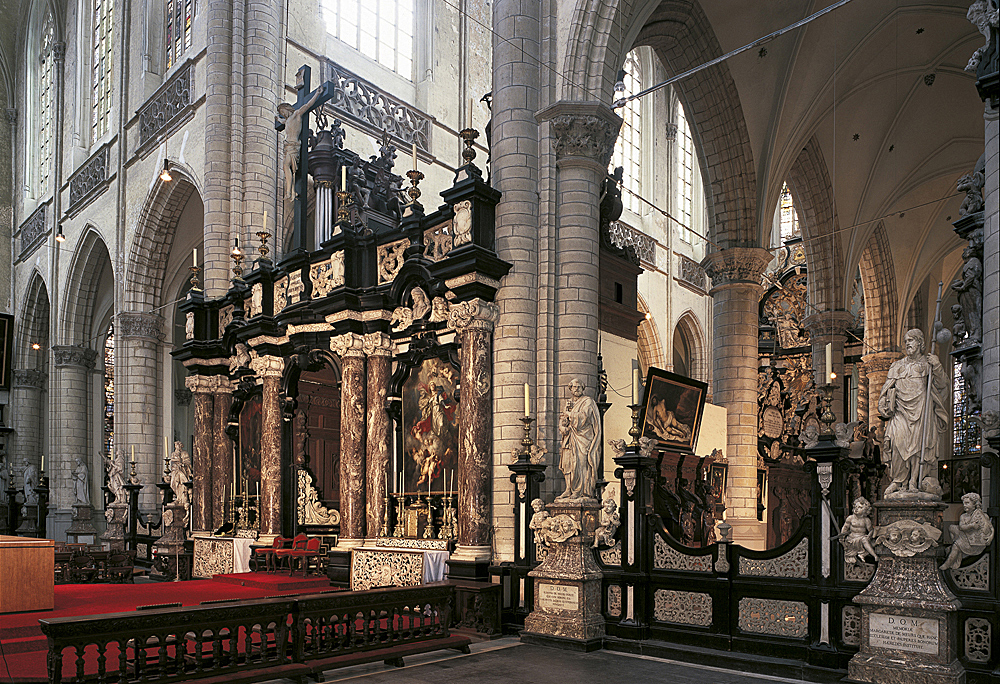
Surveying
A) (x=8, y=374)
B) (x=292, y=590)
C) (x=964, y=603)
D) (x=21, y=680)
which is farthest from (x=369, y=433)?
(x=8, y=374)

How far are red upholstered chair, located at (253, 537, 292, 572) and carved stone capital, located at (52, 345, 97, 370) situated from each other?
1585 cm

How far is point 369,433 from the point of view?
38.4 ft

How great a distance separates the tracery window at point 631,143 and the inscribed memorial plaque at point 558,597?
18557 mm

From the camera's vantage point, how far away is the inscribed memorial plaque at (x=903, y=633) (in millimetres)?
6531

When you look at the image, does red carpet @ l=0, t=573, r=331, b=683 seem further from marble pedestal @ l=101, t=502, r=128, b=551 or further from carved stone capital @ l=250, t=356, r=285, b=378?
marble pedestal @ l=101, t=502, r=128, b=551

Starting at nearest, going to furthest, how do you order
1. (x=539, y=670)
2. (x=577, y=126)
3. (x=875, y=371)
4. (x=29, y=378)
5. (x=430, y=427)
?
1. (x=539, y=670)
2. (x=577, y=126)
3. (x=430, y=427)
4. (x=875, y=371)
5. (x=29, y=378)

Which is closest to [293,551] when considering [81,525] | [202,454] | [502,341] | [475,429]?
[202,454]

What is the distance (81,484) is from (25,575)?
53.6ft

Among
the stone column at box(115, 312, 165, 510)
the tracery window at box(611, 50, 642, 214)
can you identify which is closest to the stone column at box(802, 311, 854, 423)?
the tracery window at box(611, 50, 642, 214)

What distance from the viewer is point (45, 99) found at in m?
29.2

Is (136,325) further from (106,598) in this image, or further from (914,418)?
(914,418)

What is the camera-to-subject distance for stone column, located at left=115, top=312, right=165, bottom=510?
2006cm

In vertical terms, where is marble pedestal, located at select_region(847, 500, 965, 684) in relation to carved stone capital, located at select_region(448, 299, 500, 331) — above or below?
below

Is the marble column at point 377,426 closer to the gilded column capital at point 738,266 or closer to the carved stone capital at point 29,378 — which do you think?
the gilded column capital at point 738,266
